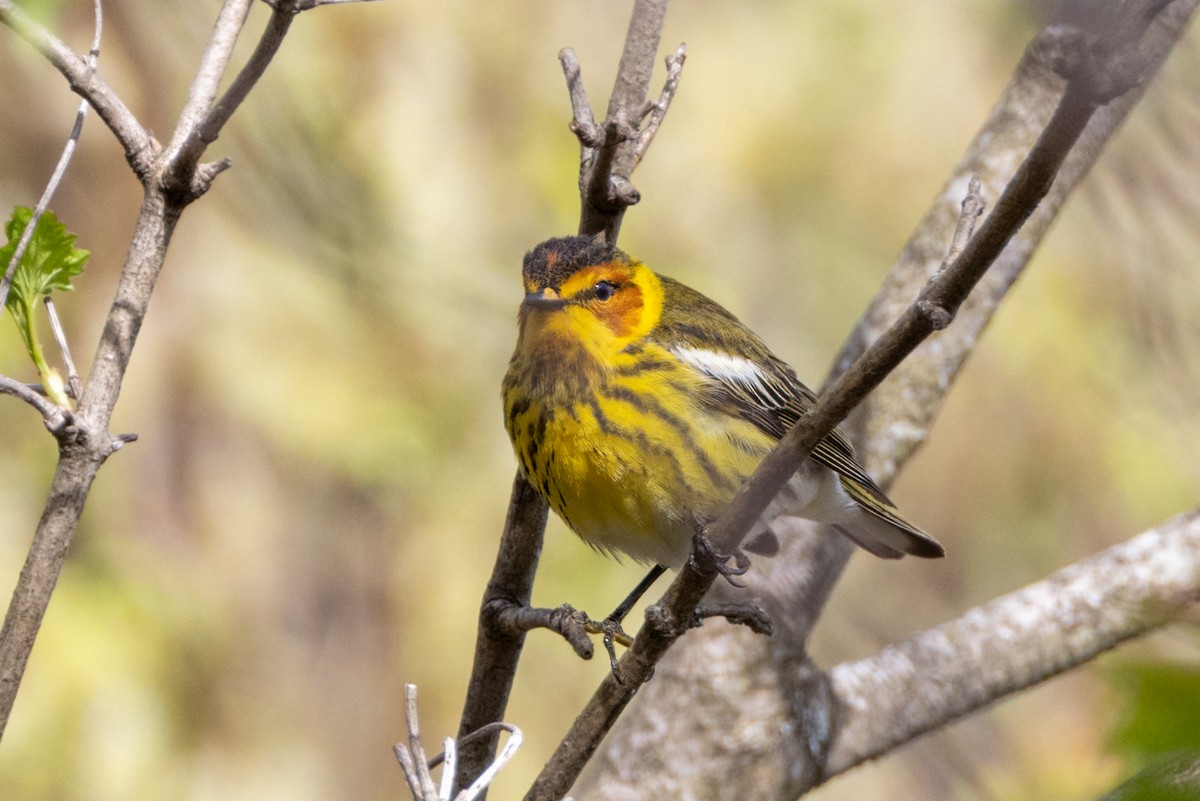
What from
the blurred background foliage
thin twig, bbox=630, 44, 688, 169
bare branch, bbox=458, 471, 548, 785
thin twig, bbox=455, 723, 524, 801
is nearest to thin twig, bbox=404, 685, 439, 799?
thin twig, bbox=455, 723, 524, 801

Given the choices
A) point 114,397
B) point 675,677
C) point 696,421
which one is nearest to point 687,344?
point 696,421

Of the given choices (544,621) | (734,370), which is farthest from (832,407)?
(734,370)

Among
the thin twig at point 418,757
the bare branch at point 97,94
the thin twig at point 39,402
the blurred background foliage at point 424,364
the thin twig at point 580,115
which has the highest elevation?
the blurred background foliage at point 424,364

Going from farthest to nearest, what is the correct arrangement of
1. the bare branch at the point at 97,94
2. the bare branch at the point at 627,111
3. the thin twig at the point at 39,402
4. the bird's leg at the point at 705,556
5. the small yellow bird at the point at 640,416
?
the small yellow bird at the point at 640,416, the bare branch at the point at 627,111, the bird's leg at the point at 705,556, the bare branch at the point at 97,94, the thin twig at the point at 39,402

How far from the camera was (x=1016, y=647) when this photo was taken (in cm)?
298

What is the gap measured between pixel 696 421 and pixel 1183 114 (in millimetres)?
1210

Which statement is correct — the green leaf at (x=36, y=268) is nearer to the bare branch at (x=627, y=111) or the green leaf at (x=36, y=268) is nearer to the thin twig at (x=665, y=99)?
the bare branch at (x=627, y=111)

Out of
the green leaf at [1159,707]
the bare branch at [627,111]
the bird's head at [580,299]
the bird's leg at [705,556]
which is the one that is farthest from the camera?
the bird's head at [580,299]

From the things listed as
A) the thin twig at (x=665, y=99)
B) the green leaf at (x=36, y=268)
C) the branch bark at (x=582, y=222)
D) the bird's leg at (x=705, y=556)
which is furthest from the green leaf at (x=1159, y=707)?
the thin twig at (x=665, y=99)

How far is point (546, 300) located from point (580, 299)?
9 cm

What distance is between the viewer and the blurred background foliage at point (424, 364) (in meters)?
4.36

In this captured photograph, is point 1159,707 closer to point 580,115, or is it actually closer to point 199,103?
point 199,103

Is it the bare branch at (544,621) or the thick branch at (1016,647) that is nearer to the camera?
the bare branch at (544,621)

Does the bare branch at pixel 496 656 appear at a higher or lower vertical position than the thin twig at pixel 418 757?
higher
